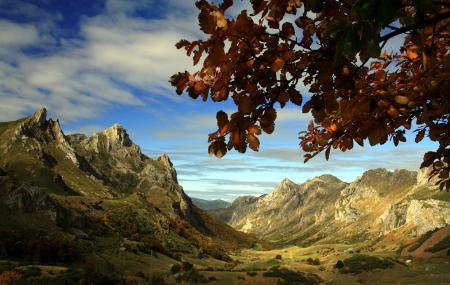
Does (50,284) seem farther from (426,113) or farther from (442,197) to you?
(442,197)

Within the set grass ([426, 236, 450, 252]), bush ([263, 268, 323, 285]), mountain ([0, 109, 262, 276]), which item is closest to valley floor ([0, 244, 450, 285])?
bush ([263, 268, 323, 285])

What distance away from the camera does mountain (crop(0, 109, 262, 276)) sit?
35356mm

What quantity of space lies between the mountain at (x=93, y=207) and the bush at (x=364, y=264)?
20.5 metres

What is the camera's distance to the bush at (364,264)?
3944cm

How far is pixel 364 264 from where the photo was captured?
41094 millimetres

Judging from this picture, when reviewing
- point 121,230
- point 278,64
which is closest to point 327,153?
point 278,64

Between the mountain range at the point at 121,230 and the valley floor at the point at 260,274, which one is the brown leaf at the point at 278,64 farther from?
the valley floor at the point at 260,274

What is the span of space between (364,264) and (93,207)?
158 feet

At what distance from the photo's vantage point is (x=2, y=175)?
46.6 metres

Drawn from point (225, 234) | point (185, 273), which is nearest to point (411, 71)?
point (185, 273)

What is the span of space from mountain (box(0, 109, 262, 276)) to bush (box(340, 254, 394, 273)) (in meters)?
20.5

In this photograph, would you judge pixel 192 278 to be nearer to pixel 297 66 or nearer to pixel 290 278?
pixel 290 278

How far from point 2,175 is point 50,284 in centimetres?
3143

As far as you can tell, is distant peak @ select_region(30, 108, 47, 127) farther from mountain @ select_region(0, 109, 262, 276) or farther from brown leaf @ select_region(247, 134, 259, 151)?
brown leaf @ select_region(247, 134, 259, 151)
